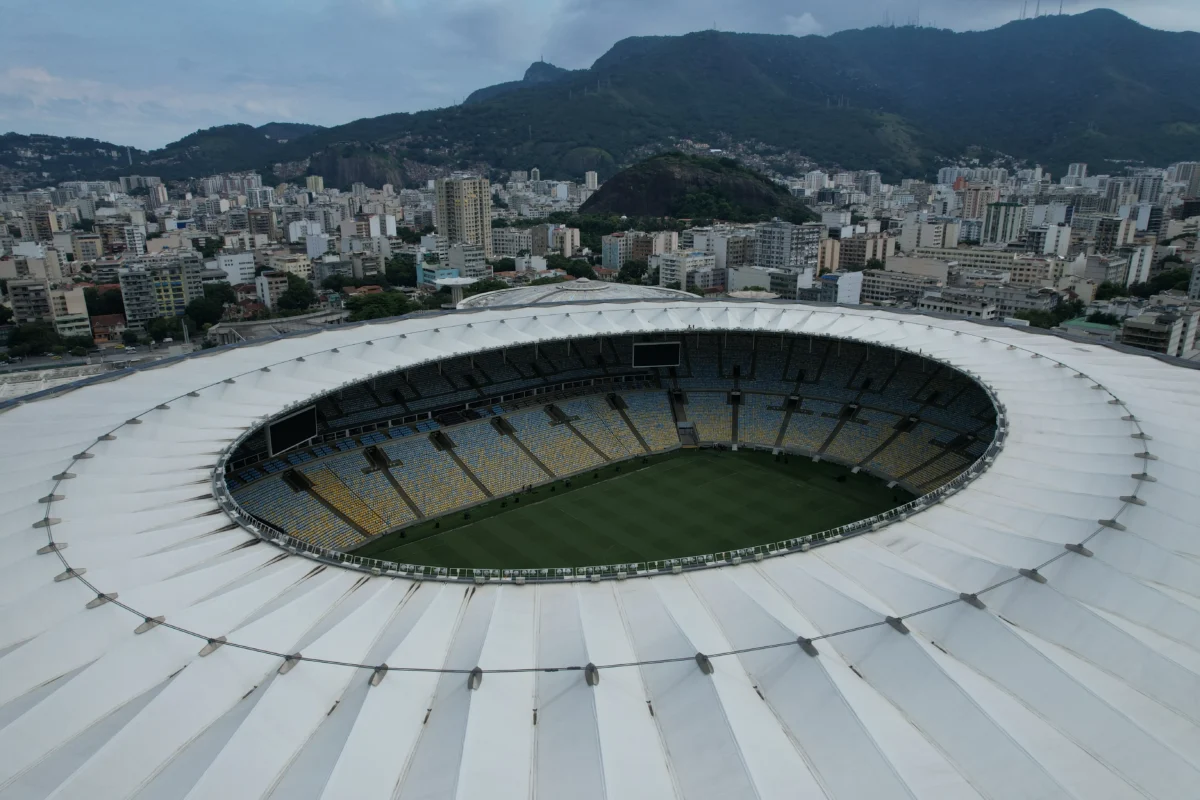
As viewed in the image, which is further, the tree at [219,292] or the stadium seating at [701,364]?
the tree at [219,292]

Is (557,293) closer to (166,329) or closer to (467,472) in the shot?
(467,472)

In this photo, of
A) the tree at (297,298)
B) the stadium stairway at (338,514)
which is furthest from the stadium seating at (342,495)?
the tree at (297,298)

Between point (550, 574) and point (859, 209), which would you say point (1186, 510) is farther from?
point (859, 209)

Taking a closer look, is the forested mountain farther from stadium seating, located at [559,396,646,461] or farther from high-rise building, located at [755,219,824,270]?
stadium seating, located at [559,396,646,461]

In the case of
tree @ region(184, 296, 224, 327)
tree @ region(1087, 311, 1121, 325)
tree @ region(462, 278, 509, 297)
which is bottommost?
tree @ region(184, 296, 224, 327)

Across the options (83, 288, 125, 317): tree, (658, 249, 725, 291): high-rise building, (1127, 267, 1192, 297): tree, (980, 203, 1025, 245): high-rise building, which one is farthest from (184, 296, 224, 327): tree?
(980, 203, 1025, 245): high-rise building

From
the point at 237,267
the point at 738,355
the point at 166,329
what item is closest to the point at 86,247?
the point at 237,267

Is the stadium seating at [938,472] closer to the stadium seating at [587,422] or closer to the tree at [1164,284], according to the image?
the stadium seating at [587,422]
